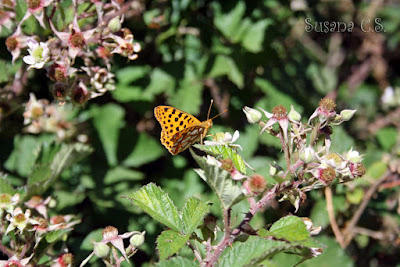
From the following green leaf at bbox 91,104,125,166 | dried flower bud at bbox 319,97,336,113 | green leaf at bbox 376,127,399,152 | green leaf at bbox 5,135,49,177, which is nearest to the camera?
dried flower bud at bbox 319,97,336,113

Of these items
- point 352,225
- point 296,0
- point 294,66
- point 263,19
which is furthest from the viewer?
point 294,66

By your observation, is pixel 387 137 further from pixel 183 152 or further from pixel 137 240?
pixel 137 240

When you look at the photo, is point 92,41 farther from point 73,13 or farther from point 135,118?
point 135,118

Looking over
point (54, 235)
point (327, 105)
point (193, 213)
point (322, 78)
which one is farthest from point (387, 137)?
point (54, 235)

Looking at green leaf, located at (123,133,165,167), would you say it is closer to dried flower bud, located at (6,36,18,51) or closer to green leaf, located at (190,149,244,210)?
dried flower bud, located at (6,36,18,51)

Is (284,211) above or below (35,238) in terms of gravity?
below

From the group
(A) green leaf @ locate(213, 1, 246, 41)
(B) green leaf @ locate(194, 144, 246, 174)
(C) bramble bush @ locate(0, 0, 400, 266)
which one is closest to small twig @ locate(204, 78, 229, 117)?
(C) bramble bush @ locate(0, 0, 400, 266)

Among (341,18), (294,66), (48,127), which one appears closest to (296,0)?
(294,66)

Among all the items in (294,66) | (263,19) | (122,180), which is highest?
(263,19)
